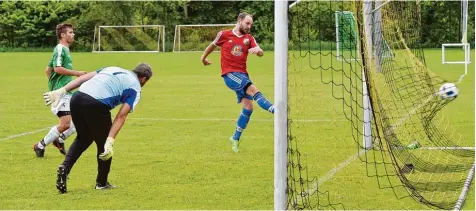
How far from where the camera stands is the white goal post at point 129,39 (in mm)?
54781

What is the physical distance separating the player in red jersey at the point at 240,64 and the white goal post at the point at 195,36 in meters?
39.7

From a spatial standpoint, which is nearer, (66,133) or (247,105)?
(66,133)

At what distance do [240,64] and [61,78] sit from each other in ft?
8.16

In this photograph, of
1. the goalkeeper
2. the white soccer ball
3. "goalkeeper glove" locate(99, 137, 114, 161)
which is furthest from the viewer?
the white soccer ball

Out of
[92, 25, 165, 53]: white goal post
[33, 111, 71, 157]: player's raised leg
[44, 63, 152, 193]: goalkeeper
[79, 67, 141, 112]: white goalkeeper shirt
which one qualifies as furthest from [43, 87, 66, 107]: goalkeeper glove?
[92, 25, 165, 53]: white goal post

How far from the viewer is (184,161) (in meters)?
11.8

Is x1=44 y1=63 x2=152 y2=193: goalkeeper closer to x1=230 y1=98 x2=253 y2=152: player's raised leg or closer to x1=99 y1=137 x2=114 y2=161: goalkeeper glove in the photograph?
x1=99 y1=137 x2=114 y2=161: goalkeeper glove

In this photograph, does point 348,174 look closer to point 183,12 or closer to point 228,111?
point 228,111

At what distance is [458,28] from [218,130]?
40485mm

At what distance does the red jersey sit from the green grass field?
3.88 ft

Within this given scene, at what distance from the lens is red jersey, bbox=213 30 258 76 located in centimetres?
1270

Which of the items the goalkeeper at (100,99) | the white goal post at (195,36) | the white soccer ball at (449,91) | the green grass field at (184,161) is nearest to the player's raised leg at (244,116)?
the green grass field at (184,161)

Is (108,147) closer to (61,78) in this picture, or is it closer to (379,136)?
(379,136)

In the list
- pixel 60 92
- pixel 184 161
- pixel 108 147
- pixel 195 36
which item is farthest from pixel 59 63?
pixel 195 36
